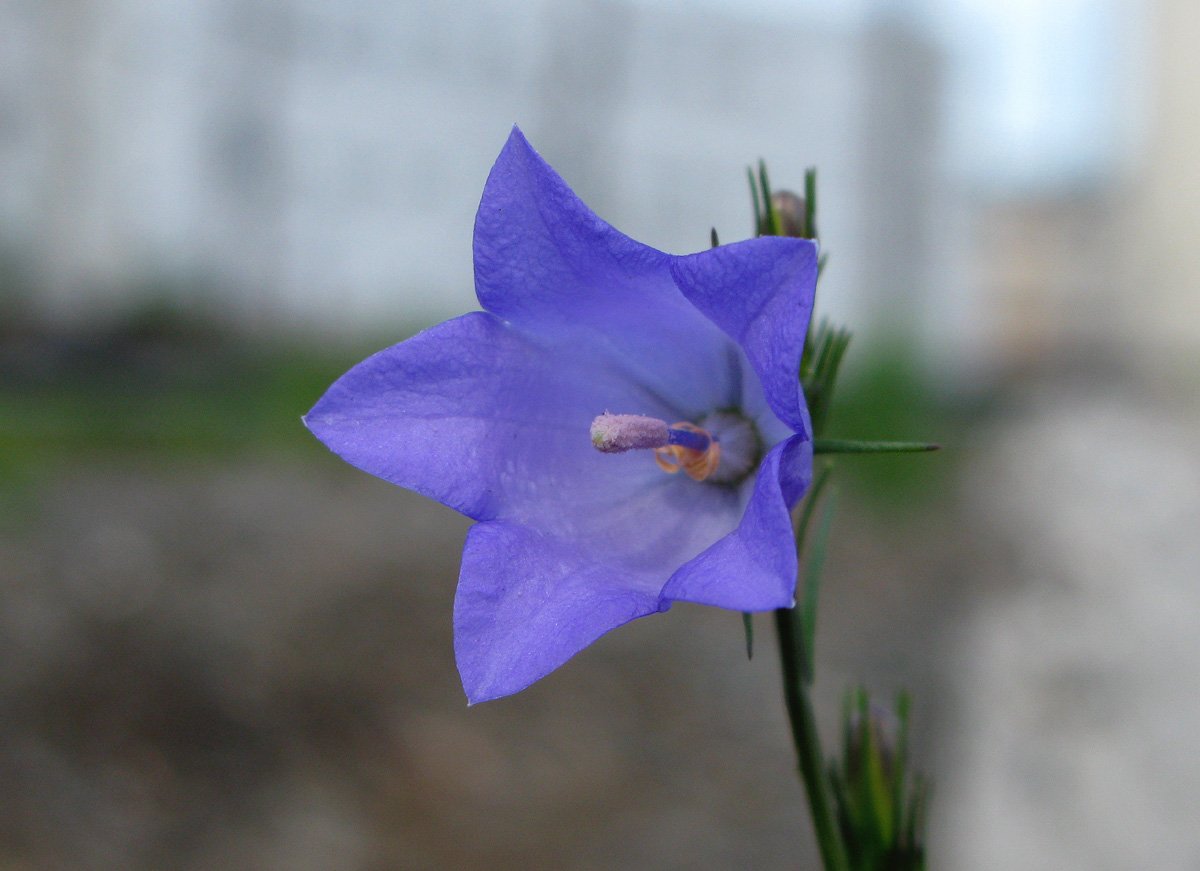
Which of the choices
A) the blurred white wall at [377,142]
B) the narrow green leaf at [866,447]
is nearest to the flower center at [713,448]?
the narrow green leaf at [866,447]

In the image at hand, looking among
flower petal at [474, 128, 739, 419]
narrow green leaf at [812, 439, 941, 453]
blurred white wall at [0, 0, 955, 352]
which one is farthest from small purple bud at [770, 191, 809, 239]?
blurred white wall at [0, 0, 955, 352]

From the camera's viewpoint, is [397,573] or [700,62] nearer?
[397,573]

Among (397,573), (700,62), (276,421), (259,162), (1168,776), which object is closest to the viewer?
(1168,776)

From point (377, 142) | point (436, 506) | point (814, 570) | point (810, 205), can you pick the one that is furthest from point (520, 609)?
point (377, 142)

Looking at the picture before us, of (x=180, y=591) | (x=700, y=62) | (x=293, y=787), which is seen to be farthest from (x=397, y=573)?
(x=700, y=62)

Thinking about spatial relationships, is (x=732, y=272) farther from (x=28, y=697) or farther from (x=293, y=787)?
(x=28, y=697)

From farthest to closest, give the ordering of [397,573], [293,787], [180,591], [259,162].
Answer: [259,162], [397,573], [180,591], [293,787]

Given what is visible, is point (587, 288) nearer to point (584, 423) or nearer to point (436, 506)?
point (584, 423)
